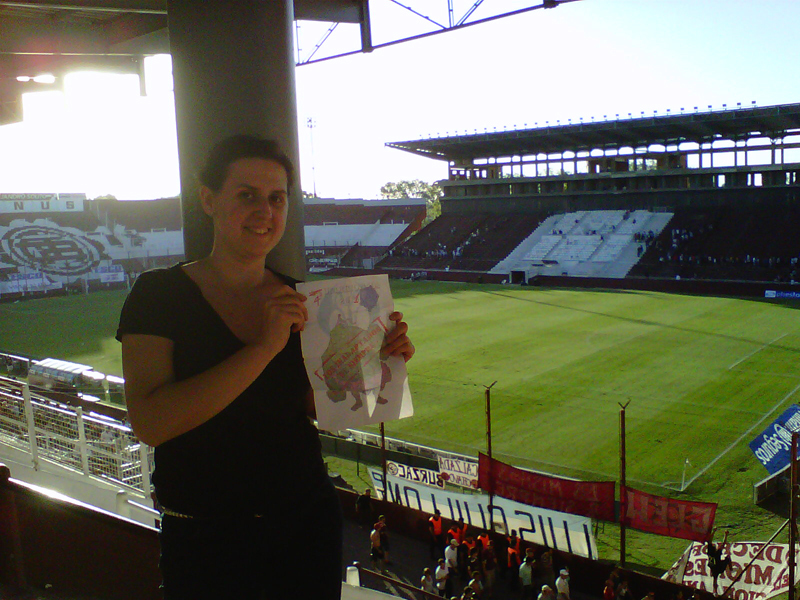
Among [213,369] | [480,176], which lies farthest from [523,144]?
[213,369]

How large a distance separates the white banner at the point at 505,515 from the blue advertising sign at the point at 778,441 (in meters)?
3.17

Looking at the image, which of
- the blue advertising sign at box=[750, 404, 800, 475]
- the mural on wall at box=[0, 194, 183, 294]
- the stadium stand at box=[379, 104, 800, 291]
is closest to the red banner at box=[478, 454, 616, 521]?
the blue advertising sign at box=[750, 404, 800, 475]

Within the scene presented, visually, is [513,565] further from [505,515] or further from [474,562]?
[505,515]

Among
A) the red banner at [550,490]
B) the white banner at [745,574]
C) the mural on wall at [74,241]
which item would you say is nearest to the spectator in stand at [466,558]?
the red banner at [550,490]

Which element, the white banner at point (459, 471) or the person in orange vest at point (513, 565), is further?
the white banner at point (459, 471)

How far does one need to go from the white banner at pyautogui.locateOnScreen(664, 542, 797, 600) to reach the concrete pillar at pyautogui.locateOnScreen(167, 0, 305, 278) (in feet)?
27.6

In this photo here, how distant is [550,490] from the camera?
10070mm

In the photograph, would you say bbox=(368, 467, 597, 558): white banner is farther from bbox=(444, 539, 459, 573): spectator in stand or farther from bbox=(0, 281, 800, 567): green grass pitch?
bbox=(0, 281, 800, 567): green grass pitch

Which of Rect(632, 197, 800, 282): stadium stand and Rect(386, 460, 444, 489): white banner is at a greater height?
Rect(632, 197, 800, 282): stadium stand

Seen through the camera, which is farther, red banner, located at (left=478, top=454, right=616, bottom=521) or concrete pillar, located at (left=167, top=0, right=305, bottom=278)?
red banner, located at (left=478, top=454, right=616, bottom=521)

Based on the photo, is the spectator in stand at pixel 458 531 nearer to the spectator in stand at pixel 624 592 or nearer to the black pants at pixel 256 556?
the spectator in stand at pixel 624 592

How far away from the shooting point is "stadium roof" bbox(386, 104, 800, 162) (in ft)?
156

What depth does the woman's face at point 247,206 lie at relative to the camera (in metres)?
1.78

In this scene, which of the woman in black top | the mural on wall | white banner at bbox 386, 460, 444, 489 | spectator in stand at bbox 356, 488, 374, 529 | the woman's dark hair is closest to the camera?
the woman in black top
